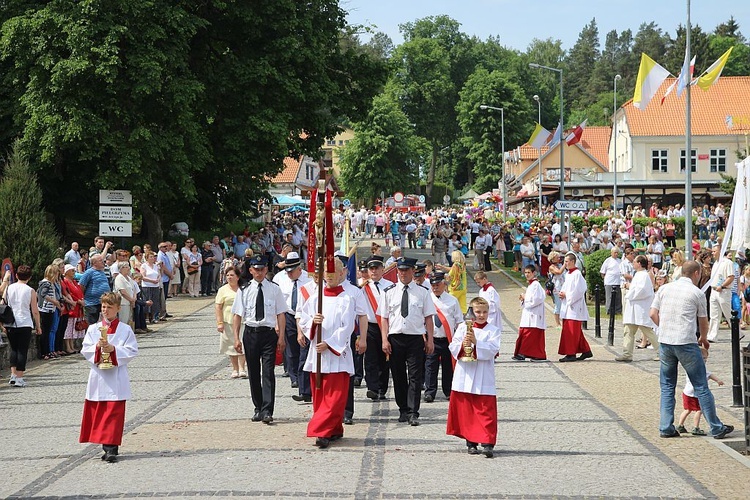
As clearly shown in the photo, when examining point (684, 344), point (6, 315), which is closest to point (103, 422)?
point (6, 315)

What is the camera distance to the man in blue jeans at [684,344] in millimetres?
10883

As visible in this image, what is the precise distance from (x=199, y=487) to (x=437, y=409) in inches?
193

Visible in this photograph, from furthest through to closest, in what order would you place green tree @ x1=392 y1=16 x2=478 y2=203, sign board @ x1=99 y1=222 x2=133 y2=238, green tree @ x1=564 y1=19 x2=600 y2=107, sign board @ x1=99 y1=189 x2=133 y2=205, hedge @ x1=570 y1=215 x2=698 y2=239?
green tree @ x1=564 y1=19 x2=600 y2=107 < green tree @ x1=392 y1=16 x2=478 y2=203 < hedge @ x1=570 y1=215 x2=698 y2=239 < sign board @ x1=99 y1=189 x2=133 y2=205 < sign board @ x1=99 y1=222 x2=133 y2=238

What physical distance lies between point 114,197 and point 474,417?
2296 centimetres

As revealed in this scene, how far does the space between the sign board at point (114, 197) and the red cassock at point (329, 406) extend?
21.4 metres

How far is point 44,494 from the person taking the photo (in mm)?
8539

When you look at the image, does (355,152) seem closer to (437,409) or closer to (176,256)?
(176,256)

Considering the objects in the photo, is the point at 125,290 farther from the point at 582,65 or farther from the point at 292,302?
the point at 582,65

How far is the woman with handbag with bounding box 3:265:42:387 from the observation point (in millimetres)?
15031

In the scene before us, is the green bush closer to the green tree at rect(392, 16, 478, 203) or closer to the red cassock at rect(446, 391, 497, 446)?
the red cassock at rect(446, 391, 497, 446)

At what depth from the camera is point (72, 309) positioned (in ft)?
62.0

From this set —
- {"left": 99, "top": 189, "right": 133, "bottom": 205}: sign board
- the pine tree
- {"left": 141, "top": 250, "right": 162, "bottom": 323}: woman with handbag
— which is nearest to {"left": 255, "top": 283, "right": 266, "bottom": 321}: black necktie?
the pine tree

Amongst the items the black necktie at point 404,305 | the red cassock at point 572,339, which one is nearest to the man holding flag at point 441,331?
→ the black necktie at point 404,305

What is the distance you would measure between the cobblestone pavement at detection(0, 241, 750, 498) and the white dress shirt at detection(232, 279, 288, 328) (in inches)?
43.8
